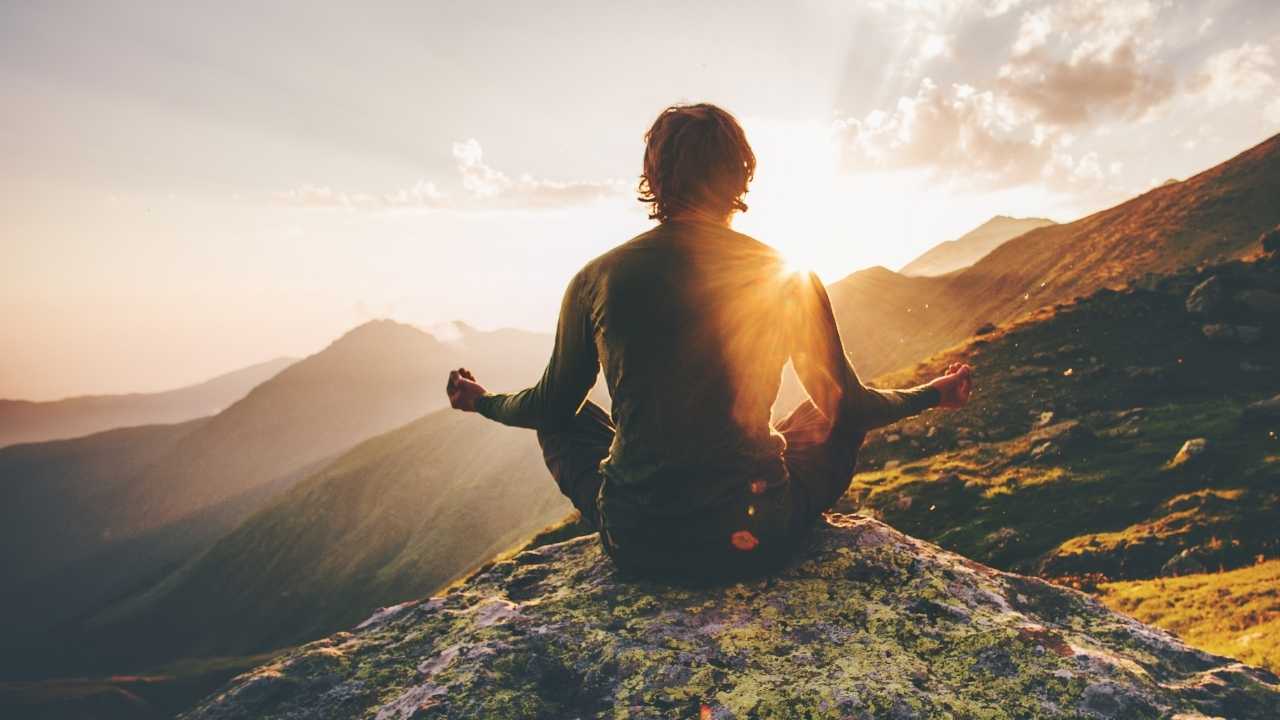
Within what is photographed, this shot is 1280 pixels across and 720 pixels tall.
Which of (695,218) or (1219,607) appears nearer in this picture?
(695,218)

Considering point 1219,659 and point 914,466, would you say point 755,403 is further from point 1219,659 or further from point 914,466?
point 914,466

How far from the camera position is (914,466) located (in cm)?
3675

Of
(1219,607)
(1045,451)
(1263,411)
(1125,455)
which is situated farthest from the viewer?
(1045,451)

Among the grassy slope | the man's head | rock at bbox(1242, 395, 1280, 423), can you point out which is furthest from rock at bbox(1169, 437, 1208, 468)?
the man's head

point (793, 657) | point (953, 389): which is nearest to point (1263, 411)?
point (953, 389)

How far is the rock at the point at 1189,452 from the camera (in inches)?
1075

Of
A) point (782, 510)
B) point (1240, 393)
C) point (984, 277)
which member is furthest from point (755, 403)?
point (984, 277)

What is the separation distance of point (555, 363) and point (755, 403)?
1.64m

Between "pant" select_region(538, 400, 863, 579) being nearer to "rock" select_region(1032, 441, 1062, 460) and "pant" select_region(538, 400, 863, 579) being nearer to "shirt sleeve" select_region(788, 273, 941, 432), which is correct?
"shirt sleeve" select_region(788, 273, 941, 432)

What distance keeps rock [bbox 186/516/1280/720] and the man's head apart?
3.07 m

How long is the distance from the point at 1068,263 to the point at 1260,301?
82054 millimetres

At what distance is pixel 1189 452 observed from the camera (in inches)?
1082

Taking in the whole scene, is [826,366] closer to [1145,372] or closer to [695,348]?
[695,348]

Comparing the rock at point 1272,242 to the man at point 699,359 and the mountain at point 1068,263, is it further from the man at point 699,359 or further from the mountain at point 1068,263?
the man at point 699,359
